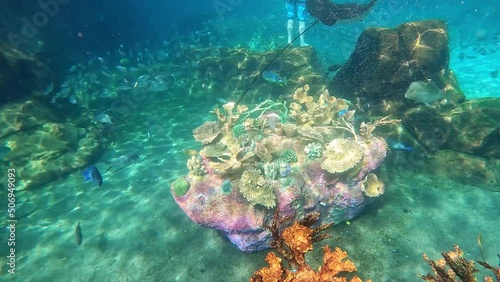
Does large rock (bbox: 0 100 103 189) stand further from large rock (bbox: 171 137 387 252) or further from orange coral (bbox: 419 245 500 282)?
orange coral (bbox: 419 245 500 282)

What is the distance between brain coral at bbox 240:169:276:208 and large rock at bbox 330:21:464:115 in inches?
195

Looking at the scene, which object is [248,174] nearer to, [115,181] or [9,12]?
[115,181]

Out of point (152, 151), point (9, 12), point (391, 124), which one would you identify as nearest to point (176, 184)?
point (152, 151)

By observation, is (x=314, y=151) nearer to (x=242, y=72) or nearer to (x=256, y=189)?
(x=256, y=189)

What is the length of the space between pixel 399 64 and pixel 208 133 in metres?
5.94

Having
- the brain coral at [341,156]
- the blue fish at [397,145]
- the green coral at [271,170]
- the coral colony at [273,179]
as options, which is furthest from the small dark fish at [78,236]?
the blue fish at [397,145]

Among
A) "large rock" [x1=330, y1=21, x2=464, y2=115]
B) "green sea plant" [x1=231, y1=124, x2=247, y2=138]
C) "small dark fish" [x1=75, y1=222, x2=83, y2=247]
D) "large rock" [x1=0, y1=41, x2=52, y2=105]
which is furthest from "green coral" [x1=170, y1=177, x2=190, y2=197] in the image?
"large rock" [x1=0, y1=41, x2=52, y2=105]

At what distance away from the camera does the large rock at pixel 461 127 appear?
264 inches

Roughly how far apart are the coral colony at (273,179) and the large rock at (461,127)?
6.09 feet

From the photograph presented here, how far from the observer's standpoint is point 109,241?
6.17m

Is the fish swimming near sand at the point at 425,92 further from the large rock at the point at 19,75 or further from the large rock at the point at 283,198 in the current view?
the large rock at the point at 19,75

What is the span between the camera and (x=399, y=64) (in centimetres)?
783

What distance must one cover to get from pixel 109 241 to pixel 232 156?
3.57m

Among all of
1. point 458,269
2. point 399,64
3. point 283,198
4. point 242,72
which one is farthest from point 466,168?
point 242,72
